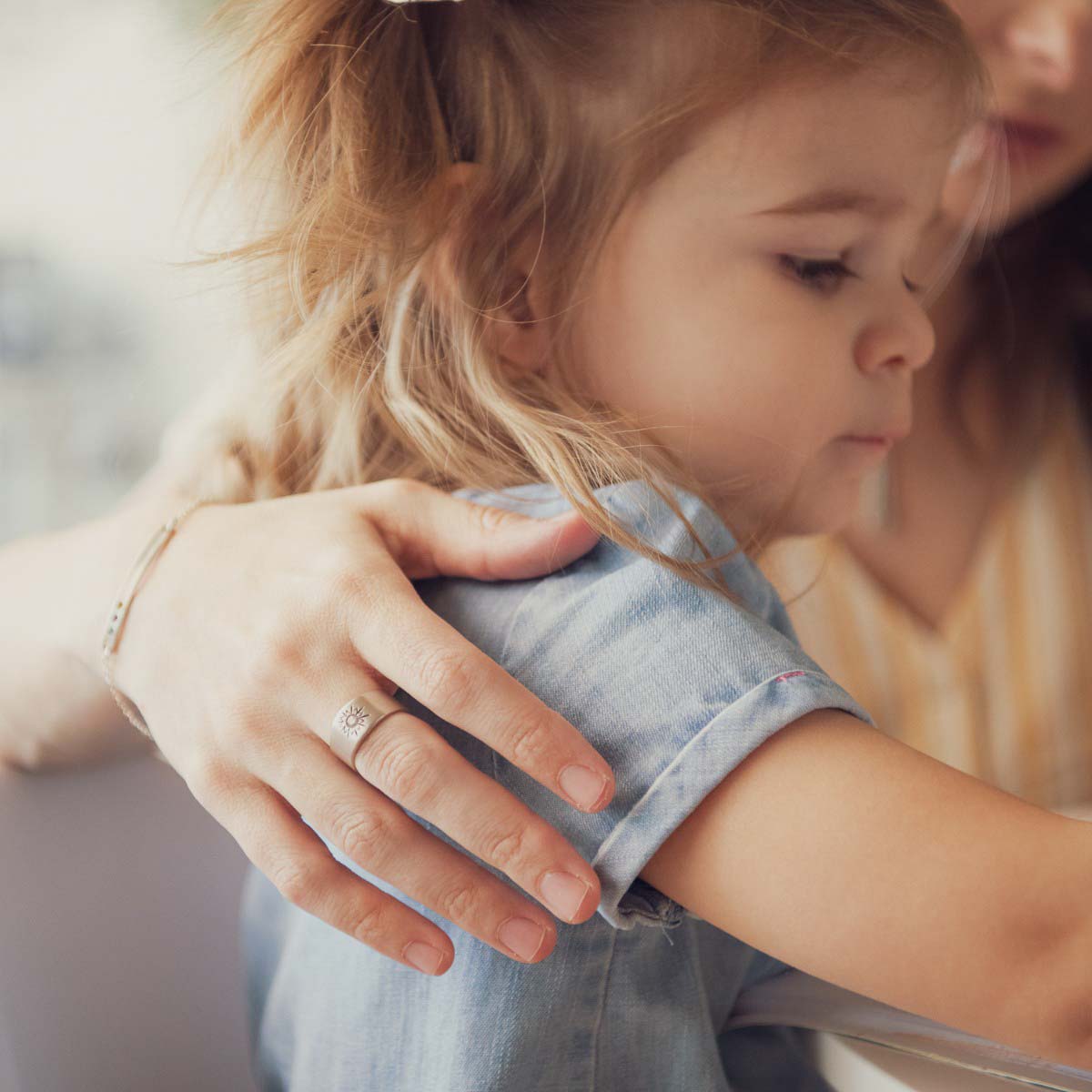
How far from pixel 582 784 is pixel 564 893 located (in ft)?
0.15

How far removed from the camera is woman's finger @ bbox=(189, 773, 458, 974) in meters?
0.49

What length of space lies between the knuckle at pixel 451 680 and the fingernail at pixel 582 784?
0.05 metres

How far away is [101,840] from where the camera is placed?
667 millimetres

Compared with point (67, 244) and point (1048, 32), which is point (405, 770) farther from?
point (67, 244)

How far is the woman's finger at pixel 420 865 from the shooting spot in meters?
0.47

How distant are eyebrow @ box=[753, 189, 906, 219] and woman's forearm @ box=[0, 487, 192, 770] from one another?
403 millimetres

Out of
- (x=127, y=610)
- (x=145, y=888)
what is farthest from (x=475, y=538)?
(x=145, y=888)

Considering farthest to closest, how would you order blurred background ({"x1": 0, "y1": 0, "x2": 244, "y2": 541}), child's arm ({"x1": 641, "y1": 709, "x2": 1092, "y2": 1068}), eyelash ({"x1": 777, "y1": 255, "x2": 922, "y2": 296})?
1. blurred background ({"x1": 0, "y1": 0, "x2": 244, "y2": 541})
2. eyelash ({"x1": 777, "y1": 255, "x2": 922, "y2": 296})
3. child's arm ({"x1": 641, "y1": 709, "x2": 1092, "y2": 1068})

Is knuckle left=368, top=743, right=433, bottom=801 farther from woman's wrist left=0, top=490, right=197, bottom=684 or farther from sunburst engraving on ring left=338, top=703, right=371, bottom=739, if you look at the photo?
woman's wrist left=0, top=490, right=197, bottom=684

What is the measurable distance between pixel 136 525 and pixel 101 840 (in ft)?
0.65

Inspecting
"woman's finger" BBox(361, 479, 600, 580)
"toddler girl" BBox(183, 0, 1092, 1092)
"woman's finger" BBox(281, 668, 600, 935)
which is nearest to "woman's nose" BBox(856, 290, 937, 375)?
"toddler girl" BBox(183, 0, 1092, 1092)

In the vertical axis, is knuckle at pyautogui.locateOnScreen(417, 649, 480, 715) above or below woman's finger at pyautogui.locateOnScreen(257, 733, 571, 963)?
above

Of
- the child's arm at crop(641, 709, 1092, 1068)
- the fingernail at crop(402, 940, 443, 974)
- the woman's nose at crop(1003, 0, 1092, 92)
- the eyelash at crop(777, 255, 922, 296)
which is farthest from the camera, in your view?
the woman's nose at crop(1003, 0, 1092, 92)

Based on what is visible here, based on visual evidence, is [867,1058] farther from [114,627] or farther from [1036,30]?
[1036,30]
